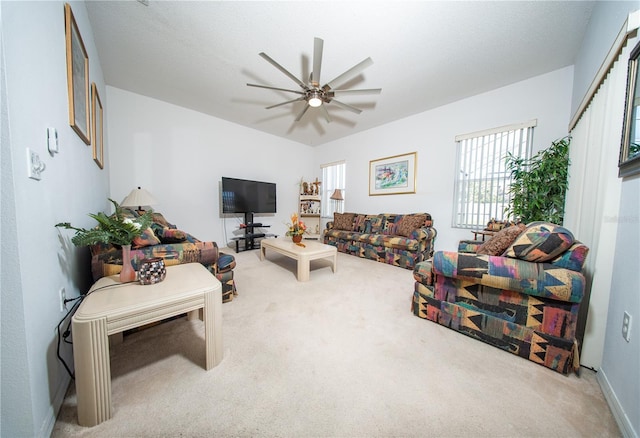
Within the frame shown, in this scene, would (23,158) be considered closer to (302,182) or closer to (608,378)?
(608,378)

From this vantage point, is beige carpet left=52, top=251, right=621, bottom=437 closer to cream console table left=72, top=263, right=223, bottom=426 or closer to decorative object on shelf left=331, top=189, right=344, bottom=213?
cream console table left=72, top=263, right=223, bottom=426

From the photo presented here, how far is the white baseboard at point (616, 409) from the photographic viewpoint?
85 centimetres

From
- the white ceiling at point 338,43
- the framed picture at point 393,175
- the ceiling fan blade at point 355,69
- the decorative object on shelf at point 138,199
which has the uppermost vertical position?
the white ceiling at point 338,43

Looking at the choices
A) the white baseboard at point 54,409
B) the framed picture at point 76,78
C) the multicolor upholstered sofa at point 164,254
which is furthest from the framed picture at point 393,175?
the white baseboard at point 54,409

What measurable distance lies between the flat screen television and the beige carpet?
9.24 feet

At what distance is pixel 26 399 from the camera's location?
2.48 ft

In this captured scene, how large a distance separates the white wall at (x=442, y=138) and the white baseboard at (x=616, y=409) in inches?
97.9

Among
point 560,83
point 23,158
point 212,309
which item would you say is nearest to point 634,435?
point 212,309

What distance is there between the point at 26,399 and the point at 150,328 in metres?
0.89

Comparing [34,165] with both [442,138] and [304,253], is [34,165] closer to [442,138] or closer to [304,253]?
[304,253]

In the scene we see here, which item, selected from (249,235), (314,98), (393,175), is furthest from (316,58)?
(249,235)

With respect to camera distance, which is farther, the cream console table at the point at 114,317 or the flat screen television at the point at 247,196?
the flat screen television at the point at 247,196

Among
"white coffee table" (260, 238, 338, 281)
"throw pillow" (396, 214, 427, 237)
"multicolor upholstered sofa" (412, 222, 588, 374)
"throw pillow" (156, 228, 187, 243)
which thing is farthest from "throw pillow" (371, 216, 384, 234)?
"throw pillow" (156, 228, 187, 243)

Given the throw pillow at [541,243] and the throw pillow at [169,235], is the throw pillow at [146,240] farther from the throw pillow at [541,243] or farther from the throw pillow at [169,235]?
the throw pillow at [541,243]
